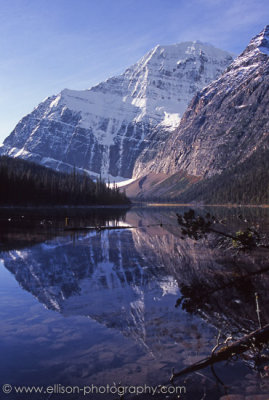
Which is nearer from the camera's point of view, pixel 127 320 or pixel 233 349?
pixel 233 349

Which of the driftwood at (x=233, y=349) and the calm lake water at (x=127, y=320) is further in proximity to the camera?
the driftwood at (x=233, y=349)

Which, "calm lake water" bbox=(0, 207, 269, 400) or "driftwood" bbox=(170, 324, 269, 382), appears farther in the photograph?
"driftwood" bbox=(170, 324, 269, 382)

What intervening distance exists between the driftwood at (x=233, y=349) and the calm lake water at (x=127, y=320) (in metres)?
0.19

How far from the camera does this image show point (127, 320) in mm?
13383

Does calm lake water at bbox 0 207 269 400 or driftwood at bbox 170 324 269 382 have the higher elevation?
driftwood at bbox 170 324 269 382

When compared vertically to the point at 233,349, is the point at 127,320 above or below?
below

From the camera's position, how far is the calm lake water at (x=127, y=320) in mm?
9047

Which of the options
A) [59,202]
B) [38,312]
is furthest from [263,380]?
[59,202]

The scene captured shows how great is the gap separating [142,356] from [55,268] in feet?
47.8

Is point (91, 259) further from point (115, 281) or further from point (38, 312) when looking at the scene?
point (38, 312)

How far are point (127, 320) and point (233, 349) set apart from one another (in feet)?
16.2

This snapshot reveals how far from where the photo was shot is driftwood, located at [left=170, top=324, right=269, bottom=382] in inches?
365

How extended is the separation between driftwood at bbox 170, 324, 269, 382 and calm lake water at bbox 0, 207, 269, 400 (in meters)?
0.19

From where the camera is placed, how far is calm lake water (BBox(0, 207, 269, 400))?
905cm
